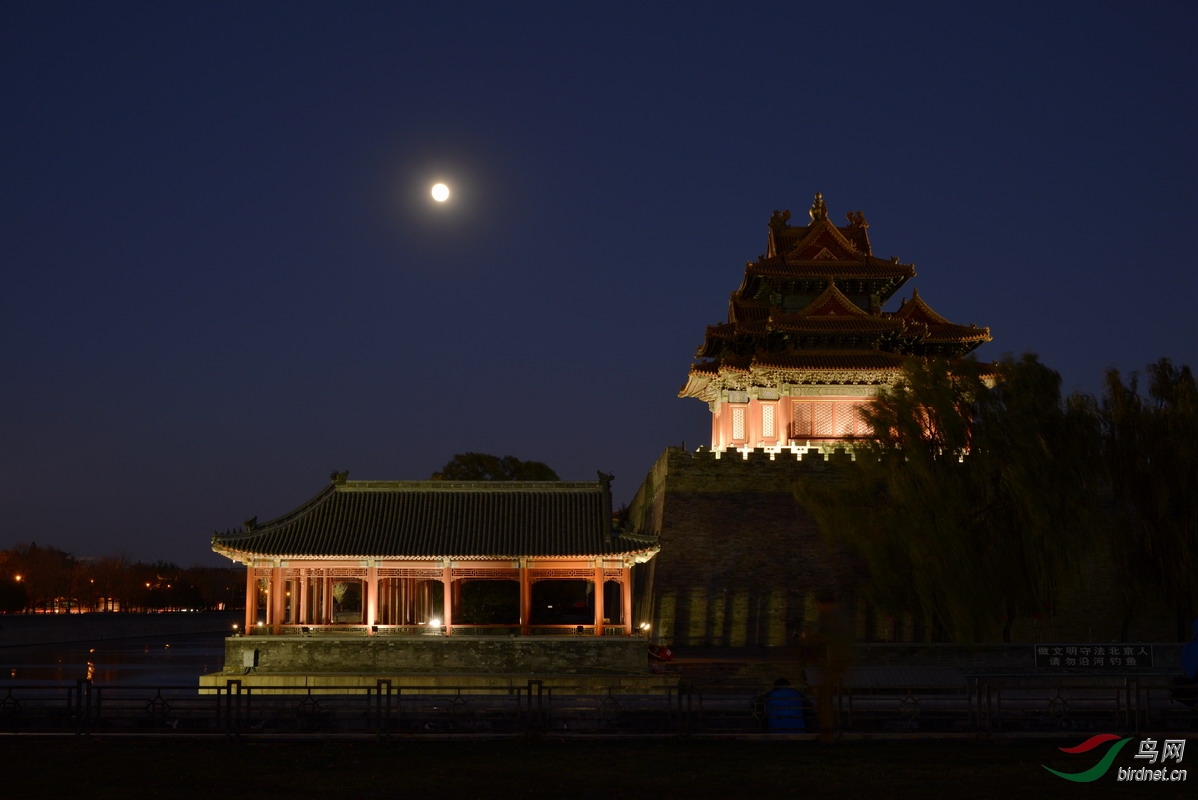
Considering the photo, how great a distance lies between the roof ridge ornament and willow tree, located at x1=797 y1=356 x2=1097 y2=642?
1127 centimetres

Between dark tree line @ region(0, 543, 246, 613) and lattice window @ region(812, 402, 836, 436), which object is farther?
dark tree line @ region(0, 543, 246, 613)

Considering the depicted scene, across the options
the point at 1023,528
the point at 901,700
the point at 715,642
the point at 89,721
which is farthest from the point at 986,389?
the point at 89,721

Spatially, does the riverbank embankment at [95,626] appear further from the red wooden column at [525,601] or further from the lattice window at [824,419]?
the red wooden column at [525,601]

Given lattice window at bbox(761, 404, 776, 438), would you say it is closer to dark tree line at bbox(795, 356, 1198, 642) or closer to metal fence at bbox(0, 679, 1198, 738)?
dark tree line at bbox(795, 356, 1198, 642)

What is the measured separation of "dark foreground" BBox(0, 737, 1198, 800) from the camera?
418 inches

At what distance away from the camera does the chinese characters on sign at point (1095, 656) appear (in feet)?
64.6

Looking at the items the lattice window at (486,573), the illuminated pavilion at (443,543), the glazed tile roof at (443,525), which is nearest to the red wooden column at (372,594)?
the illuminated pavilion at (443,543)

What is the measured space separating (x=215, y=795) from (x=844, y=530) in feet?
55.1

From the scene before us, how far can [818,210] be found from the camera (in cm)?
3572

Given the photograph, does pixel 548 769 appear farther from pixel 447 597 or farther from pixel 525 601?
pixel 447 597

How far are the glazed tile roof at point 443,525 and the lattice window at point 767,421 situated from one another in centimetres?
818

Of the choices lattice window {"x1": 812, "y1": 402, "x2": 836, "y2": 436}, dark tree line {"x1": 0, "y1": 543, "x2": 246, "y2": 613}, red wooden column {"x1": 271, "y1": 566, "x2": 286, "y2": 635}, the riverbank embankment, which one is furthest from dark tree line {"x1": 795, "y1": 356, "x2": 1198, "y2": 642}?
dark tree line {"x1": 0, "y1": 543, "x2": 246, "y2": 613}

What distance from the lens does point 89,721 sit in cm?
1352

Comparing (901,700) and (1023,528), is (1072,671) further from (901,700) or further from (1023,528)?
(901,700)
